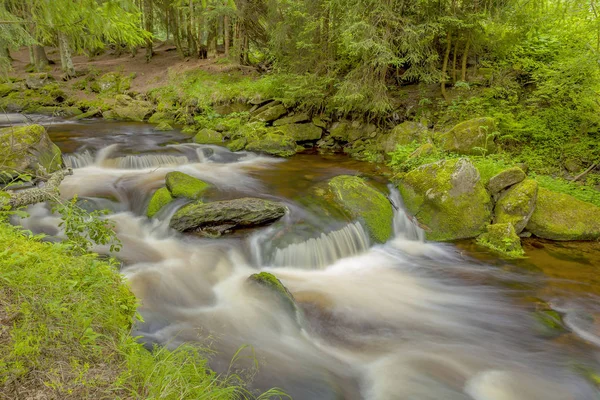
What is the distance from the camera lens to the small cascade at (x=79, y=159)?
9922 millimetres

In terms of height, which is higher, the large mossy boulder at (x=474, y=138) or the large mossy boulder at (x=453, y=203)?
the large mossy boulder at (x=474, y=138)

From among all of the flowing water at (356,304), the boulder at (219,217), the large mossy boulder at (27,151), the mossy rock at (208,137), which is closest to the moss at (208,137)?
the mossy rock at (208,137)

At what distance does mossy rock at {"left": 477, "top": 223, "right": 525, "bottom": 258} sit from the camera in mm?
6770

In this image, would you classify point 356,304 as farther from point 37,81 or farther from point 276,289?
point 37,81

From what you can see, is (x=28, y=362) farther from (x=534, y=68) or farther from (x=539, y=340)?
(x=534, y=68)

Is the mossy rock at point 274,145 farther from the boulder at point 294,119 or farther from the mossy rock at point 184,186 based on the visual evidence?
the mossy rock at point 184,186

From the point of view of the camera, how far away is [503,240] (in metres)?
6.89

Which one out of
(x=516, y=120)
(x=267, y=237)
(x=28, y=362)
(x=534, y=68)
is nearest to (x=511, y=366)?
(x=267, y=237)

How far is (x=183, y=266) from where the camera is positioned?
5926 mm

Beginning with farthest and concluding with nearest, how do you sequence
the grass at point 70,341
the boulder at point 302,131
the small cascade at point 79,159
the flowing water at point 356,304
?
the boulder at point 302,131, the small cascade at point 79,159, the flowing water at point 356,304, the grass at point 70,341

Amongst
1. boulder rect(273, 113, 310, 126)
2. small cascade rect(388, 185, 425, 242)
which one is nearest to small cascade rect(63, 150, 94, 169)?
boulder rect(273, 113, 310, 126)

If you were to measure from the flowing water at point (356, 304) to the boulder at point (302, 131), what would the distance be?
5076 mm

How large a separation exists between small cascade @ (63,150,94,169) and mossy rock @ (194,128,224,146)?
380 cm

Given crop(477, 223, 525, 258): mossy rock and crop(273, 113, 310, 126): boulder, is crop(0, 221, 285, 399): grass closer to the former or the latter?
crop(477, 223, 525, 258): mossy rock
